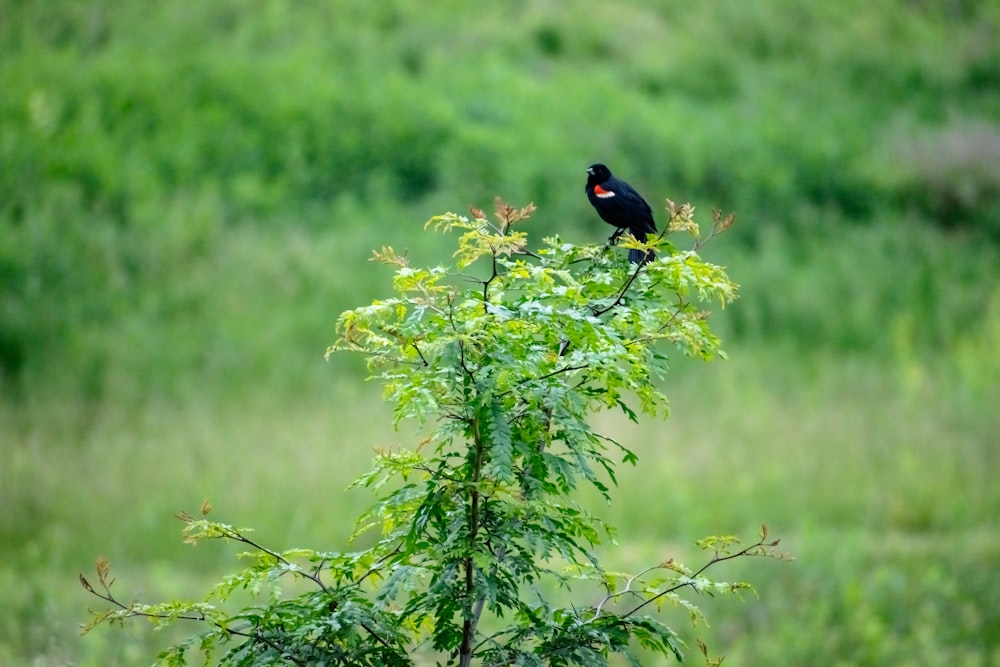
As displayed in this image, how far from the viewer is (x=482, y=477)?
3.02 metres

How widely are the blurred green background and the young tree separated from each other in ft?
14.3

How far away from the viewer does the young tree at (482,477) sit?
2.87m

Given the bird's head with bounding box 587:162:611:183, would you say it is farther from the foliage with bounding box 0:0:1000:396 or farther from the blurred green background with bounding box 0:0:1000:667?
the foliage with bounding box 0:0:1000:396

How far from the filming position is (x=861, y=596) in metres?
9.98

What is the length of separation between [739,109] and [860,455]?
10373 mm

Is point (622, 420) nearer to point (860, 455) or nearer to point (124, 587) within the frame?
point (860, 455)

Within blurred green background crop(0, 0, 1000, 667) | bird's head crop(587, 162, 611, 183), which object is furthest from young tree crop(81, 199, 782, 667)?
blurred green background crop(0, 0, 1000, 667)

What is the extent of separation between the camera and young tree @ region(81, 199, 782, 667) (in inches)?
113

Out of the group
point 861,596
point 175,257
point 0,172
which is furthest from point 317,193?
point 861,596

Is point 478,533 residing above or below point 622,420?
below

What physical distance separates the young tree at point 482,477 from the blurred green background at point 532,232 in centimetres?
437

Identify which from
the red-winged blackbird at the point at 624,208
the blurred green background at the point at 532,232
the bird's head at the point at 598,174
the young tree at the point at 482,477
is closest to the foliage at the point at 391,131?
the blurred green background at the point at 532,232

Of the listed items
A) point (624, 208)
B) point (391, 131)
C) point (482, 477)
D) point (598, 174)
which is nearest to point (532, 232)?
point (391, 131)

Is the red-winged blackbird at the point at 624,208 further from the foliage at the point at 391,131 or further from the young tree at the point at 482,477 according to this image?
the foliage at the point at 391,131
